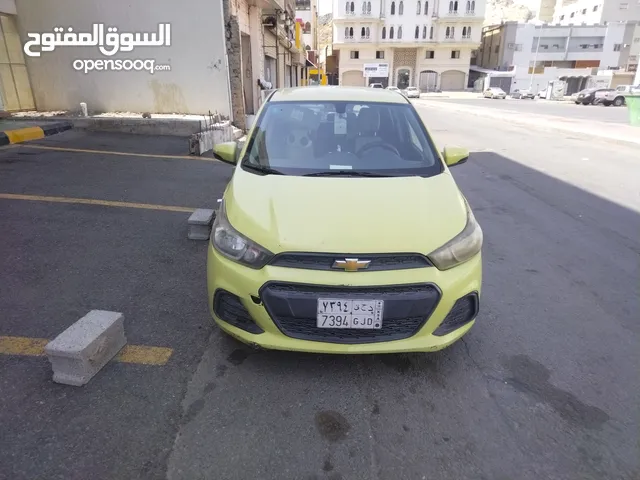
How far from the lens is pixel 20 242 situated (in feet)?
14.6

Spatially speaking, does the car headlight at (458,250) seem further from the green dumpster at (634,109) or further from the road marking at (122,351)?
the green dumpster at (634,109)

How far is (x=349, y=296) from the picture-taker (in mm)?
2359

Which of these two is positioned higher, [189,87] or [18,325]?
[189,87]

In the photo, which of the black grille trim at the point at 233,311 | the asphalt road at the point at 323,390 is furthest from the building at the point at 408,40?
the black grille trim at the point at 233,311

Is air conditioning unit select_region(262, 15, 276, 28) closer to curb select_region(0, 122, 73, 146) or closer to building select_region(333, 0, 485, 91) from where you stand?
curb select_region(0, 122, 73, 146)

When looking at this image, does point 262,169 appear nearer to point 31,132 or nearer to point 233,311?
point 233,311

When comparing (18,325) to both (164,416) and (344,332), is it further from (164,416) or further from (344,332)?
(344,332)

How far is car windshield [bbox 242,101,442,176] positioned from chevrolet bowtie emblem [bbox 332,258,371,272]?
0.98 metres

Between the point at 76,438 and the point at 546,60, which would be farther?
the point at 546,60

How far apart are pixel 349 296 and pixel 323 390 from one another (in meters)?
0.63

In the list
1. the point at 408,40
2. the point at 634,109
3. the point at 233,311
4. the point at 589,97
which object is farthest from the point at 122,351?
the point at 408,40

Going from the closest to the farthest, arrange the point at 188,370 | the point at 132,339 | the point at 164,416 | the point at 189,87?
the point at 164,416 → the point at 188,370 → the point at 132,339 → the point at 189,87

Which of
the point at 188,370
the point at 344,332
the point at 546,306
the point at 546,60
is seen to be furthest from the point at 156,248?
the point at 546,60

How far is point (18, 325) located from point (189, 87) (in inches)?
431
